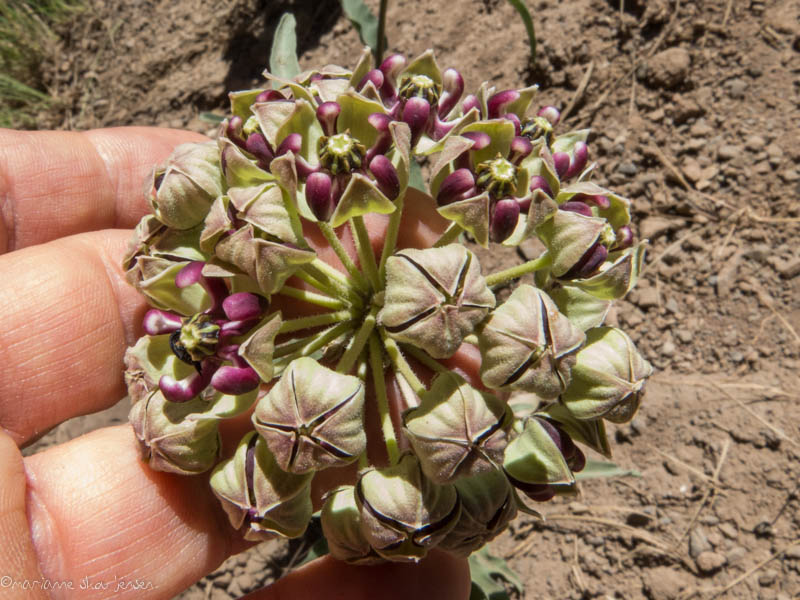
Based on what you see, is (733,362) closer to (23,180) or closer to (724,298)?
(724,298)

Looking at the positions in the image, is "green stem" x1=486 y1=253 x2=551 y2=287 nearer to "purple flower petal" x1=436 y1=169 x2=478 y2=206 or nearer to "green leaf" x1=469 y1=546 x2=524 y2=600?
"purple flower petal" x1=436 y1=169 x2=478 y2=206

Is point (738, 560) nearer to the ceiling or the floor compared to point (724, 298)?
nearer to the floor

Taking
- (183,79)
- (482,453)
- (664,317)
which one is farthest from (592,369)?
Answer: (183,79)

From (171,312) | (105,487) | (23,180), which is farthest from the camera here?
(23,180)

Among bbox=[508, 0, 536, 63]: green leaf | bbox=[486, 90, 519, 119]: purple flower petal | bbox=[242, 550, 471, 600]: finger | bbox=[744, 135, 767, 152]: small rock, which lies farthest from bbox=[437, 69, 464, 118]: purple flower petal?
bbox=[744, 135, 767, 152]: small rock

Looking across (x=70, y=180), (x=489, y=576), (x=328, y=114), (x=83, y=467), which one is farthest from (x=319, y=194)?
(x=489, y=576)
